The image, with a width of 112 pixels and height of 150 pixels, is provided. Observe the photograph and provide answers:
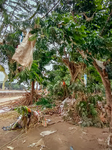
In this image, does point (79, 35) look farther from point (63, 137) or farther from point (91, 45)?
point (63, 137)

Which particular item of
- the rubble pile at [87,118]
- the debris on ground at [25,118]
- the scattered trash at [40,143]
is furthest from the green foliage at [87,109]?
the scattered trash at [40,143]

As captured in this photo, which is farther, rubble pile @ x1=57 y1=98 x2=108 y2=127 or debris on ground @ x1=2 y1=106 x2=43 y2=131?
rubble pile @ x1=57 y1=98 x2=108 y2=127

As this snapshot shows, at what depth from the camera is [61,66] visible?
6.70 m

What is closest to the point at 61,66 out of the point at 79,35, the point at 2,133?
the point at 2,133

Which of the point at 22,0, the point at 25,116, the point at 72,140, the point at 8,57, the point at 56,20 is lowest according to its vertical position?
the point at 72,140

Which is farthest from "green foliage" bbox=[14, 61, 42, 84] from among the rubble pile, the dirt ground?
the rubble pile

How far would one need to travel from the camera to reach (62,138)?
2844mm

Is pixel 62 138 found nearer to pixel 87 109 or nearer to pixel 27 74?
pixel 87 109

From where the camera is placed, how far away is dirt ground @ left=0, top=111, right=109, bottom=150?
245 cm

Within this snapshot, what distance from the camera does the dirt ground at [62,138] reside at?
2.45 m

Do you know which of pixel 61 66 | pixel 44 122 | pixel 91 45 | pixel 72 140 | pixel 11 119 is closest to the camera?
pixel 91 45

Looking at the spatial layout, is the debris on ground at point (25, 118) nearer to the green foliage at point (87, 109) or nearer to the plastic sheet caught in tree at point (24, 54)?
the green foliage at point (87, 109)

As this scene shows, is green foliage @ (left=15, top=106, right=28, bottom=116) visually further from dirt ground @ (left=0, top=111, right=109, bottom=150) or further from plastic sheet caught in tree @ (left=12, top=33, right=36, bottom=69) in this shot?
plastic sheet caught in tree @ (left=12, top=33, right=36, bottom=69)

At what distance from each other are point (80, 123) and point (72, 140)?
3.69 ft
